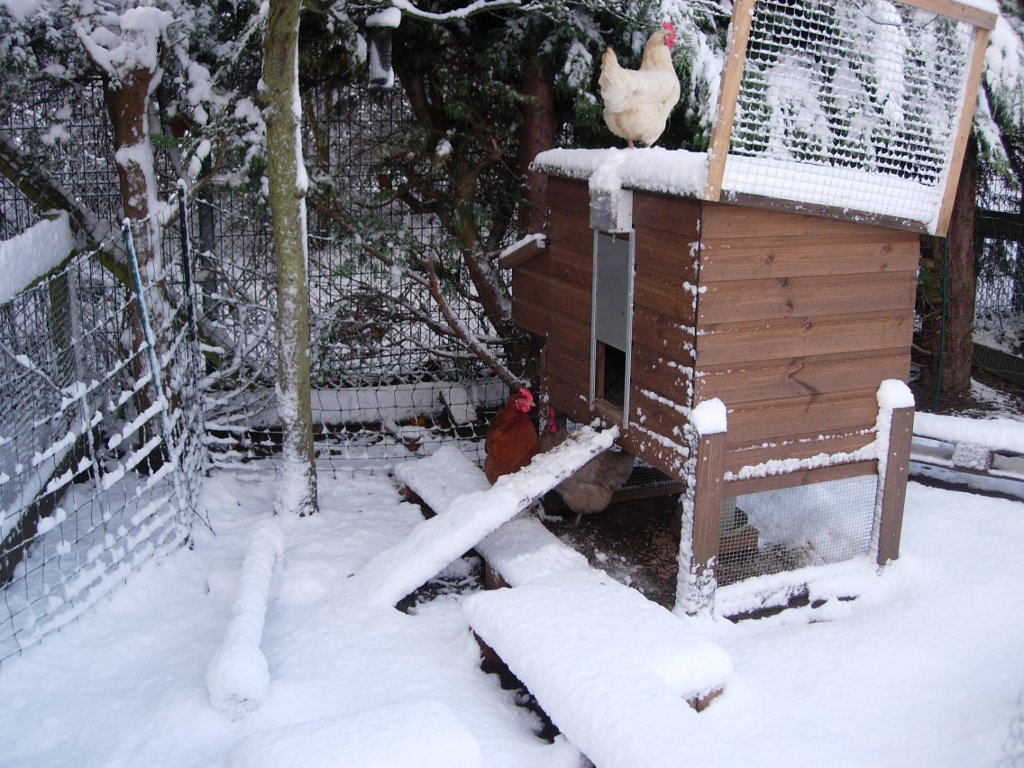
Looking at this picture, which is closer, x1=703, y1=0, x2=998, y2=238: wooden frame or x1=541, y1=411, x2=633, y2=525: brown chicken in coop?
x1=703, y1=0, x2=998, y2=238: wooden frame

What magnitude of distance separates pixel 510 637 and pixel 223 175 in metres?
3.14

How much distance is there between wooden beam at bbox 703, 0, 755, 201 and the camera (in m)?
2.87

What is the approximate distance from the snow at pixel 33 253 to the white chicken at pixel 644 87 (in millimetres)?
2411

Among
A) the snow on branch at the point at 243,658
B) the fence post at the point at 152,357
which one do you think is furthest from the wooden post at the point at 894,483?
the fence post at the point at 152,357

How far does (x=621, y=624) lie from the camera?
305cm

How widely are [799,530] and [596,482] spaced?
0.91 m

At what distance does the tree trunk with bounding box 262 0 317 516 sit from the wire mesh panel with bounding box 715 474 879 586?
190cm

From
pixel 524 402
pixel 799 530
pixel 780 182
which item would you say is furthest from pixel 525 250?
pixel 799 530

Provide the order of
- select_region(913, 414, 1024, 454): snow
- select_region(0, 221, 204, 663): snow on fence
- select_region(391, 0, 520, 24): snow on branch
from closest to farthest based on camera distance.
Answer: select_region(0, 221, 204, 663): snow on fence
select_region(391, 0, 520, 24): snow on branch
select_region(913, 414, 1024, 454): snow

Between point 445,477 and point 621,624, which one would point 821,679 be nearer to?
point 621,624

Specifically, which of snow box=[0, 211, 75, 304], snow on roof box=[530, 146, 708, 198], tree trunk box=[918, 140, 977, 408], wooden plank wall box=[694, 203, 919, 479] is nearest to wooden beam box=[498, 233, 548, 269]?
snow on roof box=[530, 146, 708, 198]

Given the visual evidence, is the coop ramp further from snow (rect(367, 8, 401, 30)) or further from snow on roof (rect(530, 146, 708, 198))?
snow (rect(367, 8, 401, 30))

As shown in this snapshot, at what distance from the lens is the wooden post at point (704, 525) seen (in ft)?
10.7

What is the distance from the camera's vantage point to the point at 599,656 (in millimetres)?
2842
